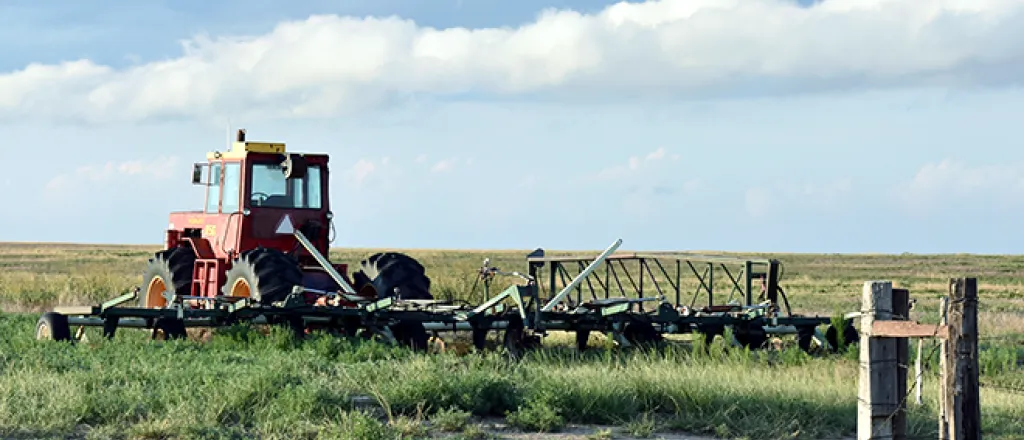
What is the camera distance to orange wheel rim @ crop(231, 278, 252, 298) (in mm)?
16531

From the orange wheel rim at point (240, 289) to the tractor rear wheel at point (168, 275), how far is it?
1.66 m

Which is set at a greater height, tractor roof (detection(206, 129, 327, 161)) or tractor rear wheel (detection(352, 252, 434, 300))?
tractor roof (detection(206, 129, 327, 161))

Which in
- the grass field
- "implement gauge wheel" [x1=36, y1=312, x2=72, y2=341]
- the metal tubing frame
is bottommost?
the grass field

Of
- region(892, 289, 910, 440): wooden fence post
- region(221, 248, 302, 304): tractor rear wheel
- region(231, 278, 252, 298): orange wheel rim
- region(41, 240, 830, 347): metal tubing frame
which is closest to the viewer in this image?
region(892, 289, 910, 440): wooden fence post

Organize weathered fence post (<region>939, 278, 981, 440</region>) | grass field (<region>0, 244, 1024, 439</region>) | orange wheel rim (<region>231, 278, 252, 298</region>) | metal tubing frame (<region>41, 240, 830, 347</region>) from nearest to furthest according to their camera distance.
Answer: weathered fence post (<region>939, 278, 981, 440</region>) < grass field (<region>0, 244, 1024, 439</region>) < metal tubing frame (<region>41, 240, 830, 347</region>) < orange wheel rim (<region>231, 278, 252, 298</region>)

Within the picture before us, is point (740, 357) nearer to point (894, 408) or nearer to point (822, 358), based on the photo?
point (822, 358)

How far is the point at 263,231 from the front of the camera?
58.2 feet

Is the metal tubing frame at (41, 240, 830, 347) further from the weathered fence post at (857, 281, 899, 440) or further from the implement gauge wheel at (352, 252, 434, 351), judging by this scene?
the weathered fence post at (857, 281, 899, 440)

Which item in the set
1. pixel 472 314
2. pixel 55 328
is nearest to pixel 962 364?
pixel 472 314

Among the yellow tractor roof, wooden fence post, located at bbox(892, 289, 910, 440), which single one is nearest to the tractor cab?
the yellow tractor roof

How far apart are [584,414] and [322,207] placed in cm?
823

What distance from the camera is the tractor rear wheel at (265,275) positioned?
16.0 metres

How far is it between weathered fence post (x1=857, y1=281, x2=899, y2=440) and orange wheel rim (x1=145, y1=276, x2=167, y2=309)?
41.9 feet

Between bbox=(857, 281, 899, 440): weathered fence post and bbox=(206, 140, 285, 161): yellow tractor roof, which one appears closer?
bbox=(857, 281, 899, 440): weathered fence post
